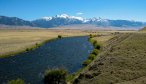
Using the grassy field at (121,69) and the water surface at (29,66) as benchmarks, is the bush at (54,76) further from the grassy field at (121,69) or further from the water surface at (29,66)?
the water surface at (29,66)

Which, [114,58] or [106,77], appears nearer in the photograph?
[106,77]

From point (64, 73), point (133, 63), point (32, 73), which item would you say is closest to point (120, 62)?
point (133, 63)

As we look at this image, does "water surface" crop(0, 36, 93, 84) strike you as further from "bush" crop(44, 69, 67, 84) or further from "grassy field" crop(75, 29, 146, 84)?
"grassy field" crop(75, 29, 146, 84)

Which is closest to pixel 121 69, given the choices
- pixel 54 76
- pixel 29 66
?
pixel 54 76

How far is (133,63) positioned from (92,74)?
827 cm

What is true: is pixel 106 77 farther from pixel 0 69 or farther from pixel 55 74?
pixel 0 69

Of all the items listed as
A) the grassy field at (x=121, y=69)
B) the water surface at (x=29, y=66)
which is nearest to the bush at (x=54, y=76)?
the grassy field at (x=121, y=69)

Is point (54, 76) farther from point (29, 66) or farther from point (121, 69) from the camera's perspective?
point (29, 66)

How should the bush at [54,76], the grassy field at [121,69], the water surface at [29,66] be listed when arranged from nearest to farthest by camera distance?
the grassy field at [121,69] < the bush at [54,76] < the water surface at [29,66]

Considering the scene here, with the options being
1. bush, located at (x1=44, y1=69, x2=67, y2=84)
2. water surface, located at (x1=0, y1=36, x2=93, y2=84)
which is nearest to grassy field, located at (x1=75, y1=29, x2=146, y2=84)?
bush, located at (x1=44, y1=69, x2=67, y2=84)

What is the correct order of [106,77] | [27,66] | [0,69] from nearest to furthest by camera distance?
[106,77], [0,69], [27,66]

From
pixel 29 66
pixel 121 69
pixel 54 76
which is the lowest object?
pixel 29 66

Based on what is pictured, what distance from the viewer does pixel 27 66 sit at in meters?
79.4

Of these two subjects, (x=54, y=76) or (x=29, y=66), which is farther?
(x=29, y=66)
